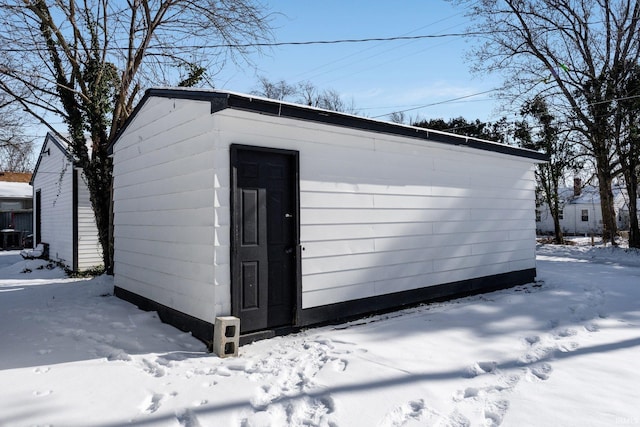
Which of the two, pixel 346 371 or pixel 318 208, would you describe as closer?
pixel 346 371

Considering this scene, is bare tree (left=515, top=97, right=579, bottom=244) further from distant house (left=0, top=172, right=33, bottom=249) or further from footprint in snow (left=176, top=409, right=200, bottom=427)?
distant house (left=0, top=172, right=33, bottom=249)

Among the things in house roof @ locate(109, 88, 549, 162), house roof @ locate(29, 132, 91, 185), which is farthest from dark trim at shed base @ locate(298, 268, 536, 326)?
house roof @ locate(29, 132, 91, 185)

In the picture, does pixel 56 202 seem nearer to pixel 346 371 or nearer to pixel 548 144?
pixel 346 371

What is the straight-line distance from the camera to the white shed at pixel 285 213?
440cm

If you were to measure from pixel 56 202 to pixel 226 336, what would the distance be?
11760 millimetres

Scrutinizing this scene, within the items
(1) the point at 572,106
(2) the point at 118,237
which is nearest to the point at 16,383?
(2) the point at 118,237

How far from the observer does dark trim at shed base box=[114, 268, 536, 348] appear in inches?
180

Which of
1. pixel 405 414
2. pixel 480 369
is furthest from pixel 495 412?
pixel 480 369

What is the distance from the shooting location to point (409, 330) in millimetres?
4797

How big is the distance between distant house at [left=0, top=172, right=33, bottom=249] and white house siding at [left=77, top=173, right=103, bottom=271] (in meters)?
12.2

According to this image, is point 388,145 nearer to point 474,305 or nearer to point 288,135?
point 288,135

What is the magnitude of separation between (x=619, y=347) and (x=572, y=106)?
50.2 ft

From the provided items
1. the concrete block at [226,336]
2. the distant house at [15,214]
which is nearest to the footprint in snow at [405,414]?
the concrete block at [226,336]

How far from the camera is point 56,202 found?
43.4 ft
